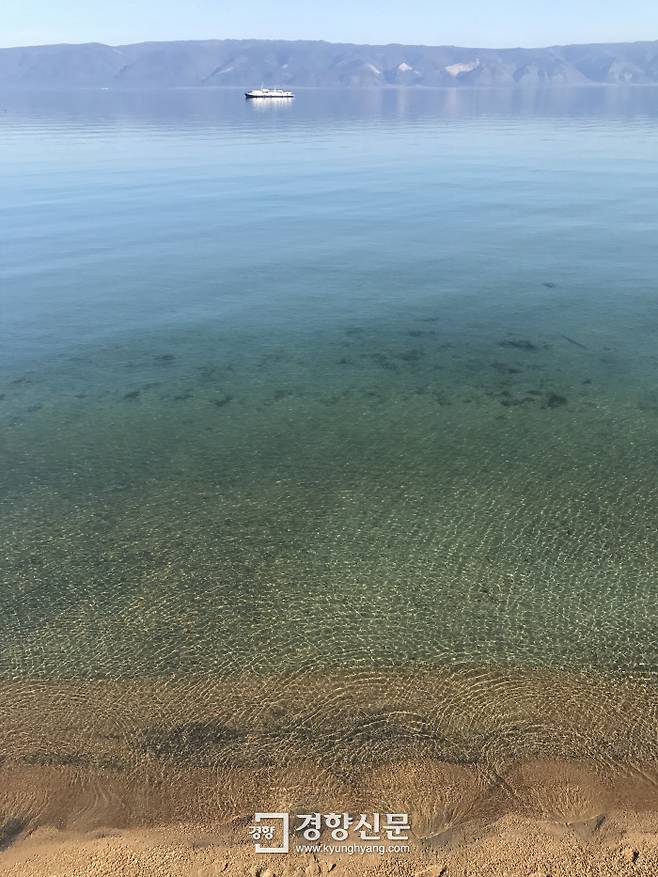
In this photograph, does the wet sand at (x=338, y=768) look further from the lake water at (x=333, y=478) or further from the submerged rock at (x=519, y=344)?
the submerged rock at (x=519, y=344)

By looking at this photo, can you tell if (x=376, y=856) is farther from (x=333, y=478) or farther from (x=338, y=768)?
(x=333, y=478)

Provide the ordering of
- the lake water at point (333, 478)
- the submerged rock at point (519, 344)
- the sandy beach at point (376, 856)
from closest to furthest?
the sandy beach at point (376, 856), the lake water at point (333, 478), the submerged rock at point (519, 344)

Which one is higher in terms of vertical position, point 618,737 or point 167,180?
point 167,180

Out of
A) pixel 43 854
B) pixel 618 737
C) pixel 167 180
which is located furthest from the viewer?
pixel 167 180

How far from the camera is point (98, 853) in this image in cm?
1160

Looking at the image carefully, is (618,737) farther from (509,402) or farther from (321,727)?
(509,402)

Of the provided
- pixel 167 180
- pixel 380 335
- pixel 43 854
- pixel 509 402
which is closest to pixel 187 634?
pixel 43 854

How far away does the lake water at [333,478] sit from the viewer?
50.1 ft

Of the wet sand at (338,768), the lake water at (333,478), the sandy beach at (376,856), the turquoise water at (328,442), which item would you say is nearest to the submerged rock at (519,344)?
the lake water at (333,478)

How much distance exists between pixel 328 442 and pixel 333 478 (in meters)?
2.62

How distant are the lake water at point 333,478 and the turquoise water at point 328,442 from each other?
0.38 ft

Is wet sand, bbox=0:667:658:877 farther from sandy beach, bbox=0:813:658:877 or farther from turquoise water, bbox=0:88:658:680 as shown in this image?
turquoise water, bbox=0:88:658:680

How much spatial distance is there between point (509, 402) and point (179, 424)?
15116 mm

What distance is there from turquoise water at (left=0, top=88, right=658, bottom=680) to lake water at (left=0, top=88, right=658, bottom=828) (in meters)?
0.12
